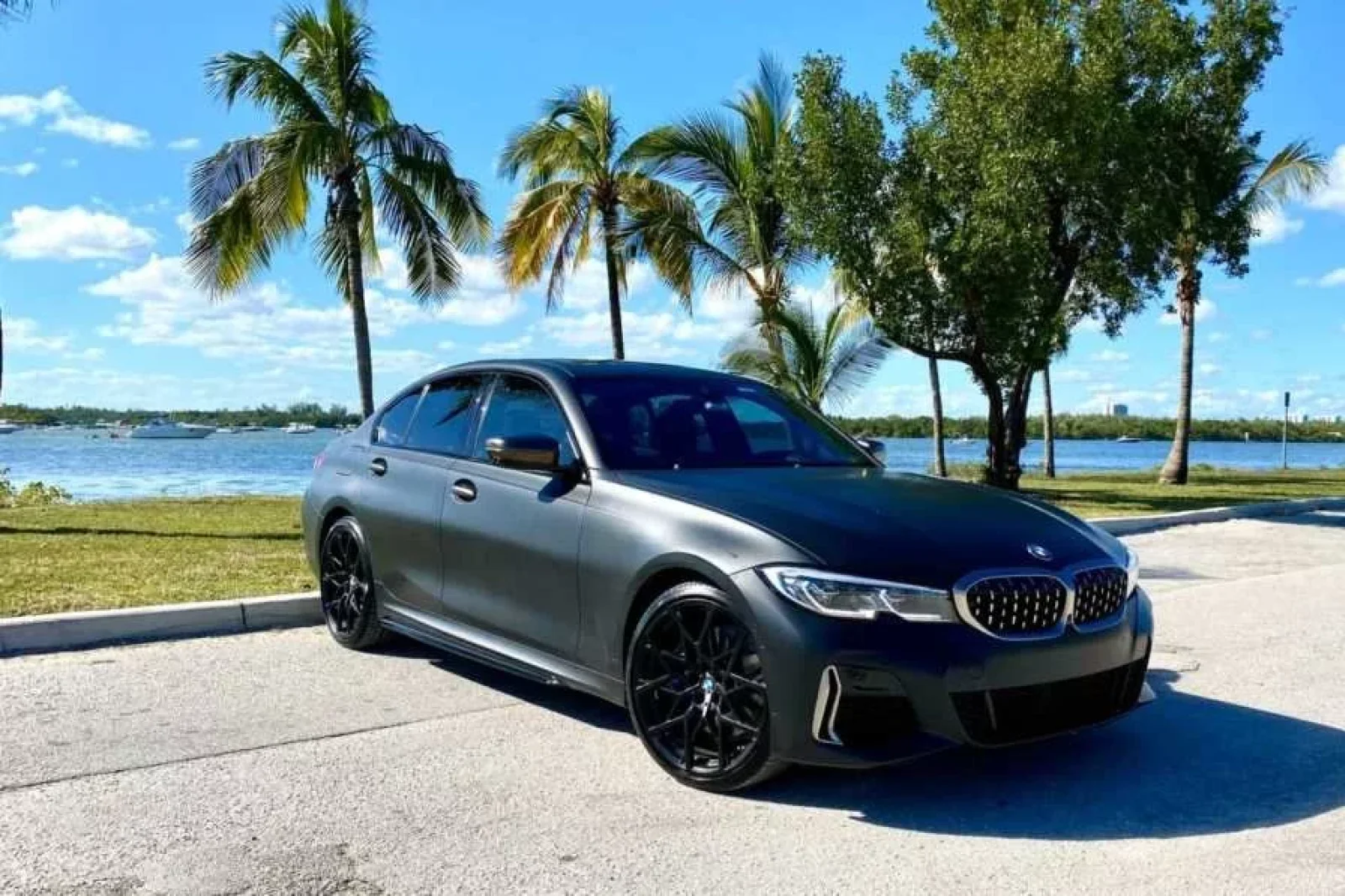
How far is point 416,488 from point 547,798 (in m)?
2.13

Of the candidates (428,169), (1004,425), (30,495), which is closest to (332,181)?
(428,169)

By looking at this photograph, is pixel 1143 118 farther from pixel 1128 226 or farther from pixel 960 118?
pixel 960 118

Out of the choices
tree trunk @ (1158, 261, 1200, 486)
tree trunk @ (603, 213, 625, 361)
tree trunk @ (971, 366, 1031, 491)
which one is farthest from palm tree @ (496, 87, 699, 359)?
tree trunk @ (1158, 261, 1200, 486)

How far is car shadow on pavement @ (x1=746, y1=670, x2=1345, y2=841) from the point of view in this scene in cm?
400

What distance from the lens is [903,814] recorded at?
4059 millimetres

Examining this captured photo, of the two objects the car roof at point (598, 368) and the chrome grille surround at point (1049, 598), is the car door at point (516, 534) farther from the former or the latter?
the chrome grille surround at point (1049, 598)

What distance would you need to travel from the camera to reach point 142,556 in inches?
382

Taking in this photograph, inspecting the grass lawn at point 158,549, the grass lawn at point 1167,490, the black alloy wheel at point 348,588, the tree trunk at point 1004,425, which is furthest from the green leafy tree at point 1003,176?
the black alloy wheel at point 348,588

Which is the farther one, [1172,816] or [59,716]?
[59,716]

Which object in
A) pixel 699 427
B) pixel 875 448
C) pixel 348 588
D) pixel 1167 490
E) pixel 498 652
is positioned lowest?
pixel 1167 490

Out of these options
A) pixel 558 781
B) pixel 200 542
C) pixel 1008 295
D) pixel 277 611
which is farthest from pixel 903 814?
pixel 1008 295

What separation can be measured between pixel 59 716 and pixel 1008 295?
47.7ft

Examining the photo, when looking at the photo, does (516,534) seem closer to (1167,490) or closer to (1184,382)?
(1167,490)

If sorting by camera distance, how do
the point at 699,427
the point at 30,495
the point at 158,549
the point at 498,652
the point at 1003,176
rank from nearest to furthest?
the point at 498,652 < the point at 699,427 < the point at 158,549 < the point at 1003,176 < the point at 30,495
